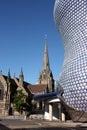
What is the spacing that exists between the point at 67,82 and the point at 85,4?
70.1ft

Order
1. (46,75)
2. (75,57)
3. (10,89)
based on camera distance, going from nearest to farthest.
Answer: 1. (75,57)
2. (10,89)
3. (46,75)

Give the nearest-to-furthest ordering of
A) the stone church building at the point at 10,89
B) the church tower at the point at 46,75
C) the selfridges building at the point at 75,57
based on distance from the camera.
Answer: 1. the selfridges building at the point at 75,57
2. the stone church building at the point at 10,89
3. the church tower at the point at 46,75

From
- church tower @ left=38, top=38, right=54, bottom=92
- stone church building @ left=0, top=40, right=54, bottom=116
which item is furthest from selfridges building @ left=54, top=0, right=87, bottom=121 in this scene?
church tower @ left=38, top=38, right=54, bottom=92

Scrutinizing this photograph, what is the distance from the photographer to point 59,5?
209ft

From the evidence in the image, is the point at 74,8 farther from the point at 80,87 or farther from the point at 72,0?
the point at 80,87

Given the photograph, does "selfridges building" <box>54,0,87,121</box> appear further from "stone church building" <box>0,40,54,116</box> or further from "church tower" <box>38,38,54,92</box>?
"church tower" <box>38,38,54,92</box>

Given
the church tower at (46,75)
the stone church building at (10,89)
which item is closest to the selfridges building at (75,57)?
the stone church building at (10,89)

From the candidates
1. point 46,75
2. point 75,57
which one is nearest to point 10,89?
point 75,57

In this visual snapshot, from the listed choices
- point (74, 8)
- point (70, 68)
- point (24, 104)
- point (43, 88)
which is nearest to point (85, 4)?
point (74, 8)

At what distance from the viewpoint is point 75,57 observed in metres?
53.5

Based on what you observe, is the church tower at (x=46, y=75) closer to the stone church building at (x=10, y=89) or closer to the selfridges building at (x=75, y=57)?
the stone church building at (x=10, y=89)

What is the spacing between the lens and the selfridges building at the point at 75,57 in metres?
50.3

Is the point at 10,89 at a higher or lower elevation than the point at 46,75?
lower

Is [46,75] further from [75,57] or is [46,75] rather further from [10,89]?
[75,57]
